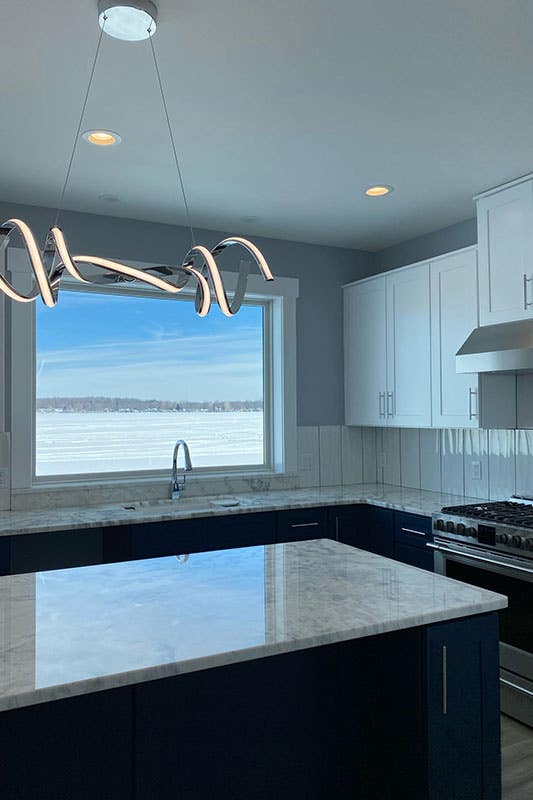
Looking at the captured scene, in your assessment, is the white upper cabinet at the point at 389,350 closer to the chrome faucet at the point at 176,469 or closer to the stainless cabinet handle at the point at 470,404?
the stainless cabinet handle at the point at 470,404

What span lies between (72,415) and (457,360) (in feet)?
7.42

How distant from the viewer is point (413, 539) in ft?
12.5

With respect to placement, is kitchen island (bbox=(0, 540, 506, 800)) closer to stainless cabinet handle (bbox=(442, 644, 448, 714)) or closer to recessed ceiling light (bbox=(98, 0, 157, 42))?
stainless cabinet handle (bbox=(442, 644, 448, 714))

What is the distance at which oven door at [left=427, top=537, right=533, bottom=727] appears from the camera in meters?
3.03

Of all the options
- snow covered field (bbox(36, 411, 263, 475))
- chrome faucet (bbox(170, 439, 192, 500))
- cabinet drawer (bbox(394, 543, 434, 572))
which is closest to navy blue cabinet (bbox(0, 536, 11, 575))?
snow covered field (bbox(36, 411, 263, 475))

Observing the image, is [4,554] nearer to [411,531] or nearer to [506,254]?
[411,531]

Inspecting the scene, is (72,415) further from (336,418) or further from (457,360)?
(457,360)

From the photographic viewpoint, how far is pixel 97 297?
417 cm

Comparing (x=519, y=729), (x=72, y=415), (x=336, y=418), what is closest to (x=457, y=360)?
(x=336, y=418)

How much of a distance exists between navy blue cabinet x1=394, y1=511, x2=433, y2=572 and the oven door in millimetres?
388

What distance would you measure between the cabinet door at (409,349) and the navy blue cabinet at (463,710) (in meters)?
2.31

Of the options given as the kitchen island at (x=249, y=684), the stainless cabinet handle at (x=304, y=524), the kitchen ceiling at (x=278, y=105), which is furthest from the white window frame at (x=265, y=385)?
the kitchen island at (x=249, y=684)

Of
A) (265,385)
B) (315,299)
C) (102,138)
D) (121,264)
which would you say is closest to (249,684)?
(121,264)

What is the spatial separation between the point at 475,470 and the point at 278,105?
8.25 ft
